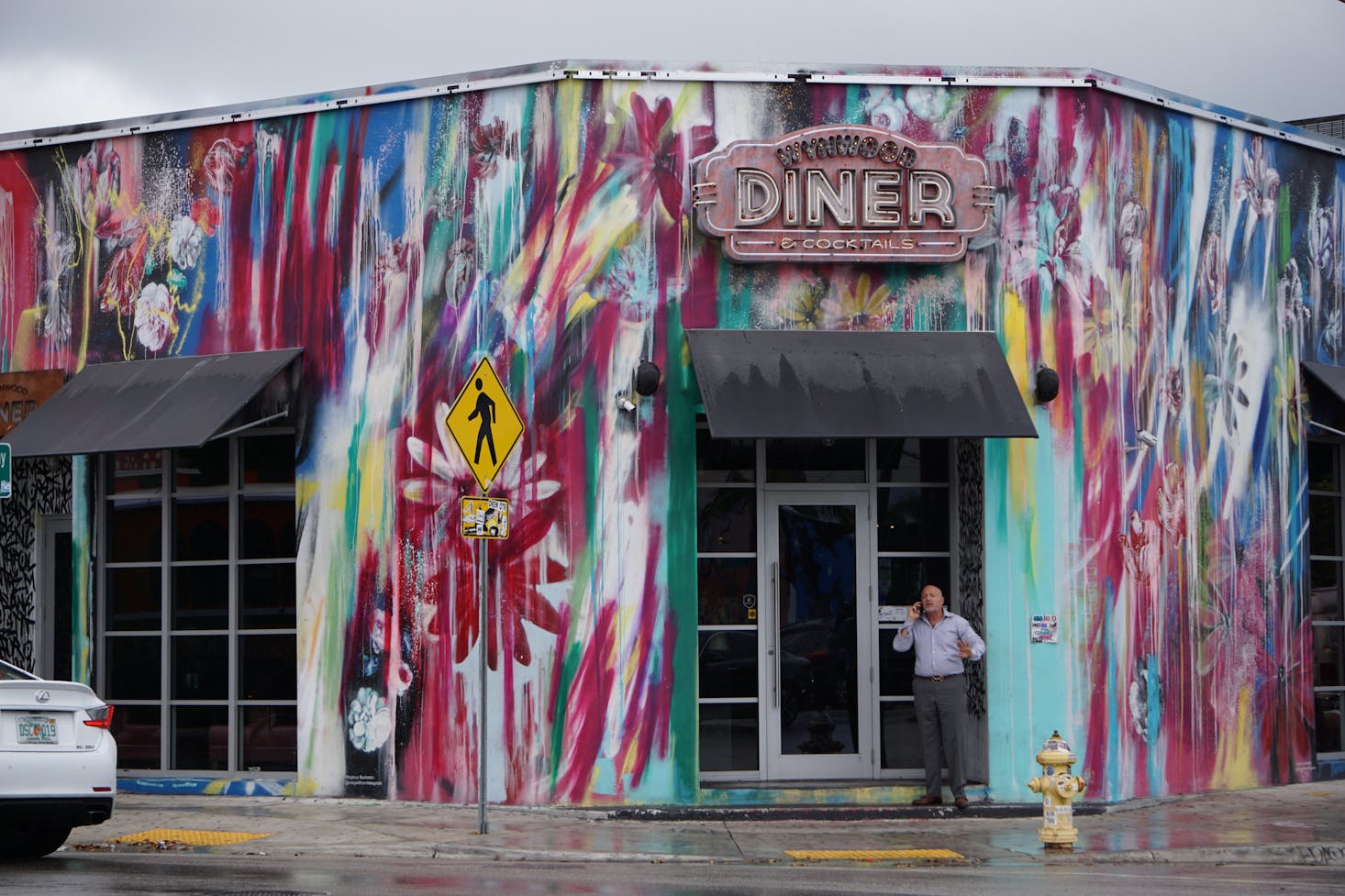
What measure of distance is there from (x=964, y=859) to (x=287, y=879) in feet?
14.9

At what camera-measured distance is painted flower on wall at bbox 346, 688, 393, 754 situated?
14.1m

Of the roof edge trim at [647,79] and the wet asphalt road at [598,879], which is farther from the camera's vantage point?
the roof edge trim at [647,79]

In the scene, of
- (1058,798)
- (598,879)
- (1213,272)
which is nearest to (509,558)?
(598,879)

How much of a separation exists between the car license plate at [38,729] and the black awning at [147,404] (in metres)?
3.43

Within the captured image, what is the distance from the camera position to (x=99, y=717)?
35.5 feet

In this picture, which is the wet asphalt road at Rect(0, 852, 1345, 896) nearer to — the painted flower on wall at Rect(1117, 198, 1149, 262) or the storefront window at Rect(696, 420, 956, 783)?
the storefront window at Rect(696, 420, 956, 783)

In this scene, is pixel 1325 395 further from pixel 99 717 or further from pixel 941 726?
pixel 99 717

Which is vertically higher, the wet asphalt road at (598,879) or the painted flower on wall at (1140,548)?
the painted flower on wall at (1140,548)

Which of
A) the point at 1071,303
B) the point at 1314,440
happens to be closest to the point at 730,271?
the point at 1071,303

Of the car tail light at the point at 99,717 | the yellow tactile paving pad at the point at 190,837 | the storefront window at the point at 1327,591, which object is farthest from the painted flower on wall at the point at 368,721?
the storefront window at the point at 1327,591

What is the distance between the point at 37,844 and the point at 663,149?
7269 mm

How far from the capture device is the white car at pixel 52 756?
1029cm

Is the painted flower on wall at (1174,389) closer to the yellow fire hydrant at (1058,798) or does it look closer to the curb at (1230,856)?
the yellow fire hydrant at (1058,798)

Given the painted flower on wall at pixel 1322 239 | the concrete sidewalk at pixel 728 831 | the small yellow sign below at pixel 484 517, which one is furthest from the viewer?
the painted flower on wall at pixel 1322 239
